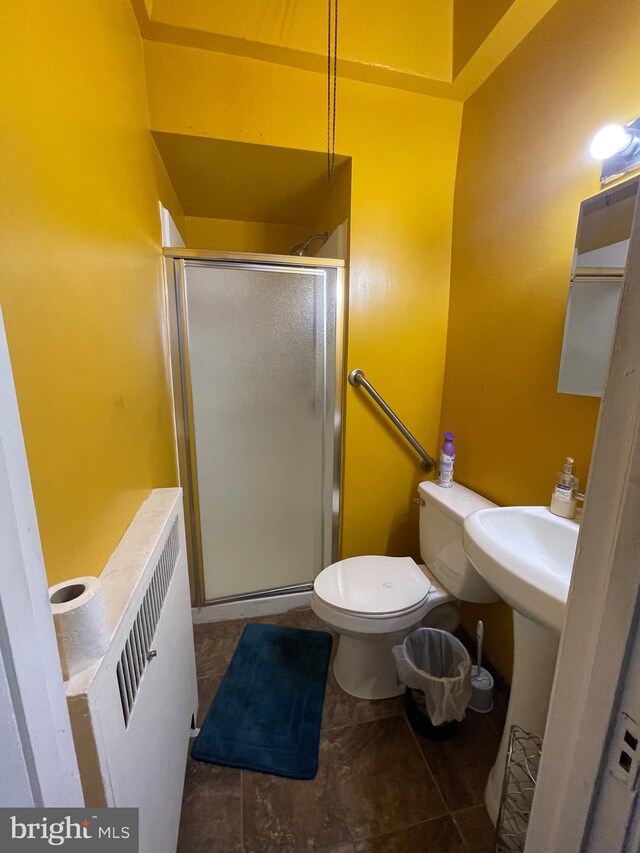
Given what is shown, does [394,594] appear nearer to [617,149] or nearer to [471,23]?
[617,149]

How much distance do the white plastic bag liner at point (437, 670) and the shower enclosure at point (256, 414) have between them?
0.60 metres

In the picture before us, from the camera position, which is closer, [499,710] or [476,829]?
[476,829]

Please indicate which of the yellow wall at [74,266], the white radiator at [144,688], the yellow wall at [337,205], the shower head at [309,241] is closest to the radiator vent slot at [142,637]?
the white radiator at [144,688]

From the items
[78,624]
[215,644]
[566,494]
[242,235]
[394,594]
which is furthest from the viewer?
[242,235]

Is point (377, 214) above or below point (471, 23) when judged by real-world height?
below

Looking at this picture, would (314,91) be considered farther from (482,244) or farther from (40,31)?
(40,31)

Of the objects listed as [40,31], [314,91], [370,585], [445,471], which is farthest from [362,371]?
[40,31]

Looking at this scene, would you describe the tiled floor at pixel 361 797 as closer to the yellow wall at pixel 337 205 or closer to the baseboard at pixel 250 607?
the baseboard at pixel 250 607

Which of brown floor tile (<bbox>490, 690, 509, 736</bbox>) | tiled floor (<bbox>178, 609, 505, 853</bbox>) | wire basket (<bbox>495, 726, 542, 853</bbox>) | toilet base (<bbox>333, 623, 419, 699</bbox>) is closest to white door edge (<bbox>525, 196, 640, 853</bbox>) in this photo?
wire basket (<bbox>495, 726, 542, 853</bbox>)

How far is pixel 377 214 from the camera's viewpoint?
1.32 meters

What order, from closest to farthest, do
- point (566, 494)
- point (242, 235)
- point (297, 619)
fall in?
point (566, 494)
point (297, 619)
point (242, 235)

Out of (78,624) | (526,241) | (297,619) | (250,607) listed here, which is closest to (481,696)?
(297,619)

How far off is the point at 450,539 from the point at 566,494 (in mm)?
421

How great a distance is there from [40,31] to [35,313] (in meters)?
0.43
